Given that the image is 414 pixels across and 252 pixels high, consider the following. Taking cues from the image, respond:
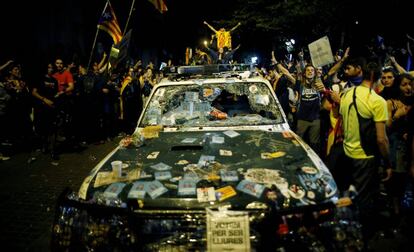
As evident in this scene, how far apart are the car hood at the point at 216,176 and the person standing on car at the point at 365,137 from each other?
2.35 feet

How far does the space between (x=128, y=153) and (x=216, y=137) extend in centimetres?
103

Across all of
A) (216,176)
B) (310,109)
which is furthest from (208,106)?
(310,109)

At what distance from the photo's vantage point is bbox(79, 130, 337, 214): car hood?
2.59 metres

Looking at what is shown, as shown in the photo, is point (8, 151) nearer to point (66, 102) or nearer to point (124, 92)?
point (66, 102)

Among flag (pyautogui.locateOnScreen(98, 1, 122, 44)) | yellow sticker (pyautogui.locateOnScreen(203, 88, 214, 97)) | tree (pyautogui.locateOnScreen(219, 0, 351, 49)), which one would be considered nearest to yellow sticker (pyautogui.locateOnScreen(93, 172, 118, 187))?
yellow sticker (pyautogui.locateOnScreen(203, 88, 214, 97))

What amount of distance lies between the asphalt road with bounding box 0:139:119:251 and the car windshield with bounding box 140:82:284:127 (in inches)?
76.6

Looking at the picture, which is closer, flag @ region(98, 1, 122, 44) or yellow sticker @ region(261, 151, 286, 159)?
yellow sticker @ region(261, 151, 286, 159)

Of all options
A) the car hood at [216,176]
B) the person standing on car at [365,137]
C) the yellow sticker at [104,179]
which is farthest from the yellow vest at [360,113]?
the yellow sticker at [104,179]

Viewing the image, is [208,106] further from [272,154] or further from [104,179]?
[104,179]

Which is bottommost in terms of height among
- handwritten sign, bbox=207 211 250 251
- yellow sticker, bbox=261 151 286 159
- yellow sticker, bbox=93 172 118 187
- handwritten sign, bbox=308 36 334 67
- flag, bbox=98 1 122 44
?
handwritten sign, bbox=207 211 250 251

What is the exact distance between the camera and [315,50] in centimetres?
587

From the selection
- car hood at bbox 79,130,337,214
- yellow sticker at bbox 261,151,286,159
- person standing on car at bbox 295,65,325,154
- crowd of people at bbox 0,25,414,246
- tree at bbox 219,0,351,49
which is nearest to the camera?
car hood at bbox 79,130,337,214

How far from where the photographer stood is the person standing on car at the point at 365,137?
3.55 m

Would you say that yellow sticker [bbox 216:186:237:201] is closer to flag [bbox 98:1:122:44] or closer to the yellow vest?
the yellow vest
